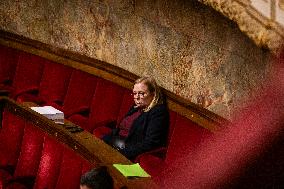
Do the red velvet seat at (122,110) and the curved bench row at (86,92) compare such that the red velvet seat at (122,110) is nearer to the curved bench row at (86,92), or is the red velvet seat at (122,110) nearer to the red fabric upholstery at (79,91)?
the curved bench row at (86,92)

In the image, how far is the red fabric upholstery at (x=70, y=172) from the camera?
1.93 metres

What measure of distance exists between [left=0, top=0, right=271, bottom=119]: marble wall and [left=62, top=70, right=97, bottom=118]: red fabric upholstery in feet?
0.58

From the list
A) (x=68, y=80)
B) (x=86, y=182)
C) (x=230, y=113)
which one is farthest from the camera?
(x=68, y=80)

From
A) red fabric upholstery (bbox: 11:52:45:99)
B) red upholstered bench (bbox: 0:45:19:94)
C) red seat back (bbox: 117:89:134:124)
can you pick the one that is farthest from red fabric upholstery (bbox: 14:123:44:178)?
red upholstered bench (bbox: 0:45:19:94)

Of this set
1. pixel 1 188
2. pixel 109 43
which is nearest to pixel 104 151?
pixel 1 188

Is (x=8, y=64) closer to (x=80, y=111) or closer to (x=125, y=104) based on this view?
(x=80, y=111)

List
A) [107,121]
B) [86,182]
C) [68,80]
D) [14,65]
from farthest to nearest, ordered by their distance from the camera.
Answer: [14,65] < [68,80] < [107,121] < [86,182]

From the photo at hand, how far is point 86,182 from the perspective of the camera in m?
1.44

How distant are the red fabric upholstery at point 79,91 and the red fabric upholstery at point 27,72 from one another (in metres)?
0.36

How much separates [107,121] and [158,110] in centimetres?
52

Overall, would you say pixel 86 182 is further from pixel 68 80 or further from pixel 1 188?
pixel 68 80

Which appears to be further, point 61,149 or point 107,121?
point 107,121

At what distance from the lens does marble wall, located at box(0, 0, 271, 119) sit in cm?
224

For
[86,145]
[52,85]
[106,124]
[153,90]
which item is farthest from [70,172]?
[52,85]
